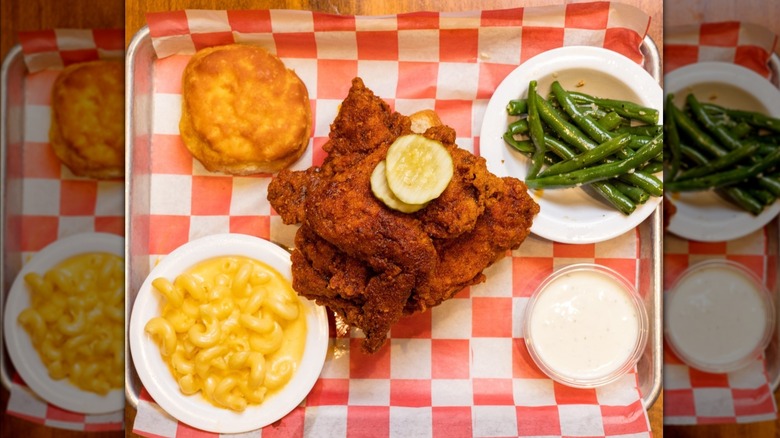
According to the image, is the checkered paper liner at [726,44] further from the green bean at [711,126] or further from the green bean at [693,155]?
the green bean at [693,155]

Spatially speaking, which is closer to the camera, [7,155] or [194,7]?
[194,7]

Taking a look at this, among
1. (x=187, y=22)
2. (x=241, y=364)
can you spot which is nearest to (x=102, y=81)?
(x=187, y=22)

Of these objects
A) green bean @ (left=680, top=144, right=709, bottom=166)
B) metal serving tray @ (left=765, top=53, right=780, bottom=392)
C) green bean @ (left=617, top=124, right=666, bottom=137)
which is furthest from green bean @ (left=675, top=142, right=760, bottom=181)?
green bean @ (left=617, top=124, right=666, bottom=137)

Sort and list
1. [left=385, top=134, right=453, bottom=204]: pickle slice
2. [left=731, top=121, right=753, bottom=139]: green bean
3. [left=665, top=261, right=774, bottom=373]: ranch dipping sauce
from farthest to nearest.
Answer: [left=665, top=261, right=774, bottom=373]: ranch dipping sauce < [left=385, top=134, right=453, bottom=204]: pickle slice < [left=731, top=121, right=753, bottom=139]: green bean

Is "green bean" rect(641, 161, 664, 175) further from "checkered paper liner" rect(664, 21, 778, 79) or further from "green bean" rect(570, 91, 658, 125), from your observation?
"checkered paper liner" rect(664, 21, 778, 79)

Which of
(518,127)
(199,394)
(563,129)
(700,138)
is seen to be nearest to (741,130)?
(700,138)

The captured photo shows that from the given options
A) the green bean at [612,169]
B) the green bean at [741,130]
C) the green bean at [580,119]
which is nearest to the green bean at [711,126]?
the green bean at [741,130]

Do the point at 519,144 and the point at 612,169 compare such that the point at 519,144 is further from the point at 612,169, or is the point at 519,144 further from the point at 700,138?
the point at 700,138
